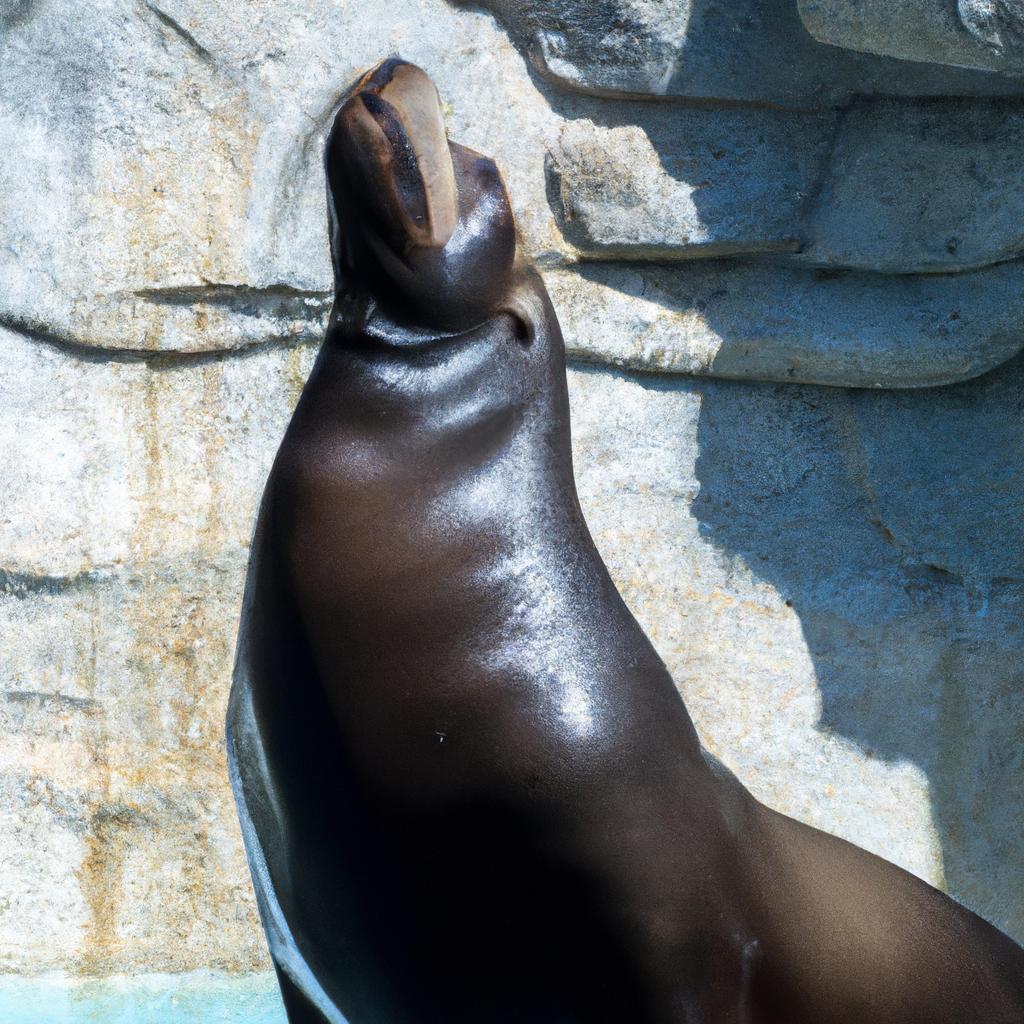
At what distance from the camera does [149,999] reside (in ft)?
11.9

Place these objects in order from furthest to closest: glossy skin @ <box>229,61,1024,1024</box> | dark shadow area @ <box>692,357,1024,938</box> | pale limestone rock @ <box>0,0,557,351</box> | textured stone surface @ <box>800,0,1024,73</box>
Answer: dark shadow area @ <box>692,357,1024,938</box>, pale limestone rock @ <box>0,0,557,351</box>, textured stone surface @ <box>800,0,1024,73</box>, glossy skin @ <box>229,61,1024,1024</box>

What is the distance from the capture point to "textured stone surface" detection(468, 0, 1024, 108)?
357cm

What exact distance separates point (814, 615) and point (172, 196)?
1928 mm

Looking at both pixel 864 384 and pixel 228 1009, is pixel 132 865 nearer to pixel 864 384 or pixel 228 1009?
pixel 228 1009

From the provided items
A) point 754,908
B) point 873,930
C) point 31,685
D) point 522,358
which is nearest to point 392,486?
point 522,358

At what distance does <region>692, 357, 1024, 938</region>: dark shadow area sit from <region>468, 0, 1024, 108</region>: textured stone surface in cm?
76

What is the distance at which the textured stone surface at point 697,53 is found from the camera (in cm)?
357

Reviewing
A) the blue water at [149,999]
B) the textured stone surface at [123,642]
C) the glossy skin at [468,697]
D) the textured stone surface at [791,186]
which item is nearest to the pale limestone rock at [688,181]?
the textured stone surface at [791,186]

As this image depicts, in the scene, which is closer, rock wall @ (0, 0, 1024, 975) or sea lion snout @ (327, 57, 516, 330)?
sea lion snout @ (327, 57, 516, 330)

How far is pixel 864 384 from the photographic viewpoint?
3.70m

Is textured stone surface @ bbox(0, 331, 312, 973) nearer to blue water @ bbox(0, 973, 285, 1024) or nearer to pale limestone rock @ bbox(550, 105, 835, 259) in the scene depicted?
blue water @ bbox(0, 973, 285, 1024)

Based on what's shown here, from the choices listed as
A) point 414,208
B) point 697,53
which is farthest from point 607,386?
point 414,208

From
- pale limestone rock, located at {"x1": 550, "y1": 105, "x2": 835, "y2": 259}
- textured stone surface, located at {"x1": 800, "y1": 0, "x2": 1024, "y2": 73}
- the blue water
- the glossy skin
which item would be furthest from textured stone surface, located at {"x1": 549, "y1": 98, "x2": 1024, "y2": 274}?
the blue water

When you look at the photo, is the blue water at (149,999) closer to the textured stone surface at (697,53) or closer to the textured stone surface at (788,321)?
the textured stone surface at (788,321)
